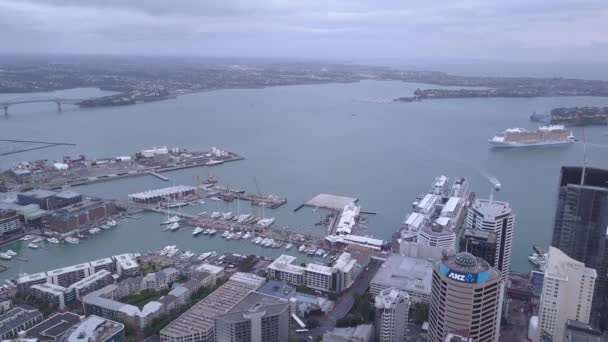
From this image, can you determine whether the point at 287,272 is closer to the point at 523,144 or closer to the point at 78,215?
the point at 78,215

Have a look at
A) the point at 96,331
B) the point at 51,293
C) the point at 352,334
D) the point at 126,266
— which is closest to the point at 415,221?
the point at 352,334

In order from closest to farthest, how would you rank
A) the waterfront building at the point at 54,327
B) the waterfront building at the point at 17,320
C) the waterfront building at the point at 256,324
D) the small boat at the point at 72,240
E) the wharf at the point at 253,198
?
1. the waterfront building at the point at 256,324
2. the waterfront building at the point at 54,327
3. the waterfront building at the point at 17,320
4. the small boat at the point at 72,240
5. the wharf at the point at 253,198

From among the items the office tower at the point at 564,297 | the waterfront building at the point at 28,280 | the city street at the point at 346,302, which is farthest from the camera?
the waterfront building at the point at 28,280

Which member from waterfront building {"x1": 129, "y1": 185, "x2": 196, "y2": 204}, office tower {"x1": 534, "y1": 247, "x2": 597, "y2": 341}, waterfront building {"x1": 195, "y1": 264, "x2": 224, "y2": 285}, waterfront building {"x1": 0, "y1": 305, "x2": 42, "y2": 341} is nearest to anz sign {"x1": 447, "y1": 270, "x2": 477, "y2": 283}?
office tower {"x1": 534, "y1": 247, "x2": 597, "y2": 341}

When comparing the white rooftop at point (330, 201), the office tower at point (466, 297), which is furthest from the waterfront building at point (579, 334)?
the white rooftop at point (330, 201)

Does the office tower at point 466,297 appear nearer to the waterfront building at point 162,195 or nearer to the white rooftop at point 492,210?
the white rooftop at point 492,210

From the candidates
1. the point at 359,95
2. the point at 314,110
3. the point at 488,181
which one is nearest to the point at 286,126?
the point at 314,110
